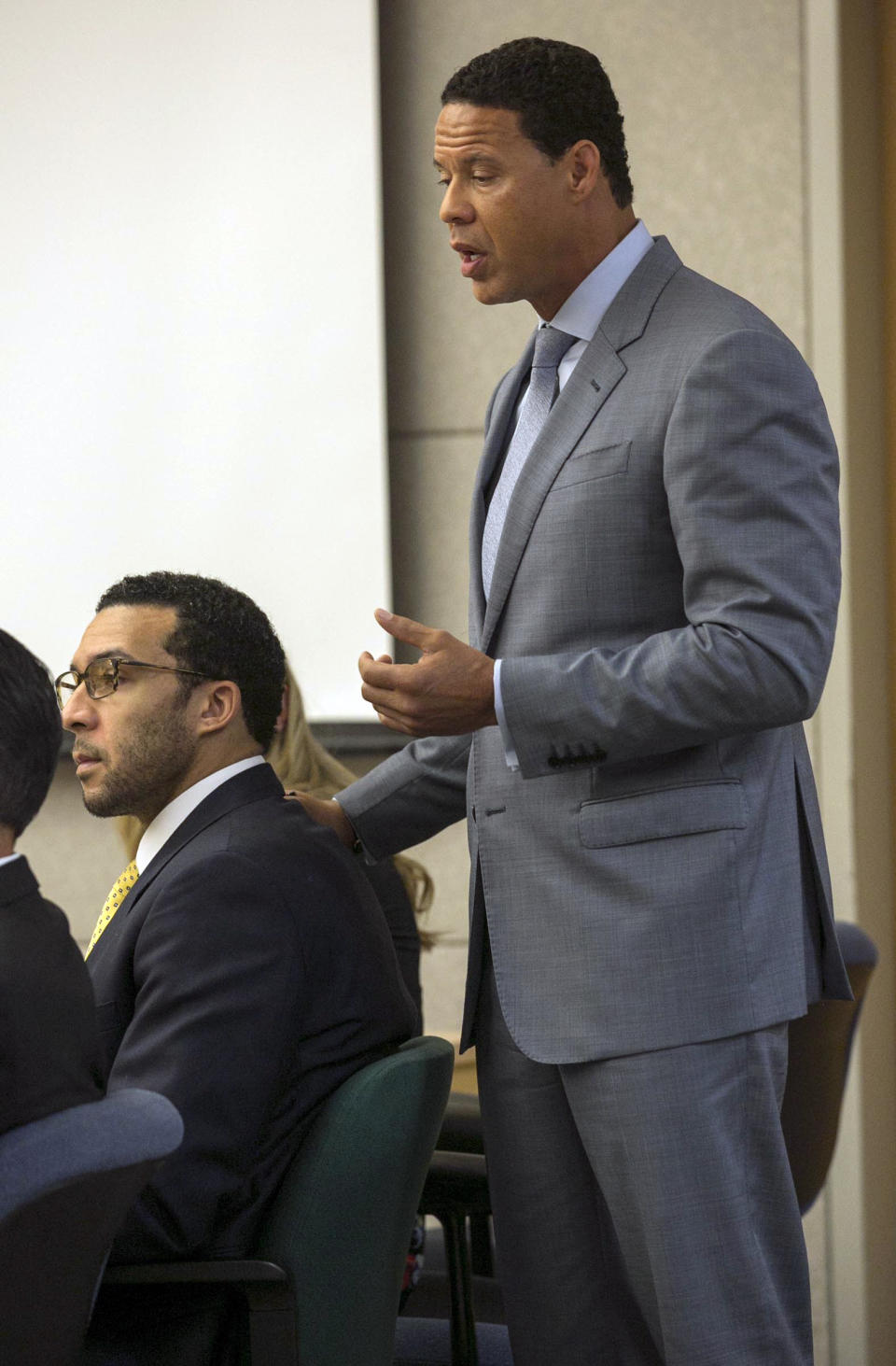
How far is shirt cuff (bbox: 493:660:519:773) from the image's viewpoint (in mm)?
1411

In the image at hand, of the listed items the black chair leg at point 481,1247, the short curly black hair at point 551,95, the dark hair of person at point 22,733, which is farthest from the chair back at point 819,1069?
the dark hair of person at point 22,733

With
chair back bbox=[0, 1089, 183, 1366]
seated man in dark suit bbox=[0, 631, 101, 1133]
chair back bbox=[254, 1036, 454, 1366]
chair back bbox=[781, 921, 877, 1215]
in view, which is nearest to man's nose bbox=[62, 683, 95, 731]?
seated man in dark suit bbox=[0, 631, 101, 1133]

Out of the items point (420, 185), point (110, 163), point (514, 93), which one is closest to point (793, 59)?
point (420, 185)

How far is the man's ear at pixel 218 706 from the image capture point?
6.19 feet

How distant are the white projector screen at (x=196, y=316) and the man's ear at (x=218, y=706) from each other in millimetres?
1410

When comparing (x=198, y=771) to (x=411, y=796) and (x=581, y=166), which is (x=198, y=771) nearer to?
(x=411, y=796)

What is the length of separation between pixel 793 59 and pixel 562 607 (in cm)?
239

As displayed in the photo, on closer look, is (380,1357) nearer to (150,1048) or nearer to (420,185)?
(150,1048)

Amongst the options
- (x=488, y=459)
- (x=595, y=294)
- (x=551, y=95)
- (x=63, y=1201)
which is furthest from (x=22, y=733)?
(x=551, y=95)

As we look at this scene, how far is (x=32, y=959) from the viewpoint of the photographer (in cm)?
122

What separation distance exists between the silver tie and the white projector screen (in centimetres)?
165

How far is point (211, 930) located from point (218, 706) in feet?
1.46

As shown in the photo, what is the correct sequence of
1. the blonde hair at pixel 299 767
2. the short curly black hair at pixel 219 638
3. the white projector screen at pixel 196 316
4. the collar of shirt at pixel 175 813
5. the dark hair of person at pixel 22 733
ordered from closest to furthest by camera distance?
the dark hair of person at pixel 22 733 < the collar of shirt at pixel 175 813 < the short curly black hair at pixel 219 638 < the blonde hair at pixel 299 767 < the white projector screen at pixel 196 316

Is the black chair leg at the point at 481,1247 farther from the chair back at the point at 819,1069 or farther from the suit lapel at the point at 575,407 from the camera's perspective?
the suit lapel at the point at 575,407
